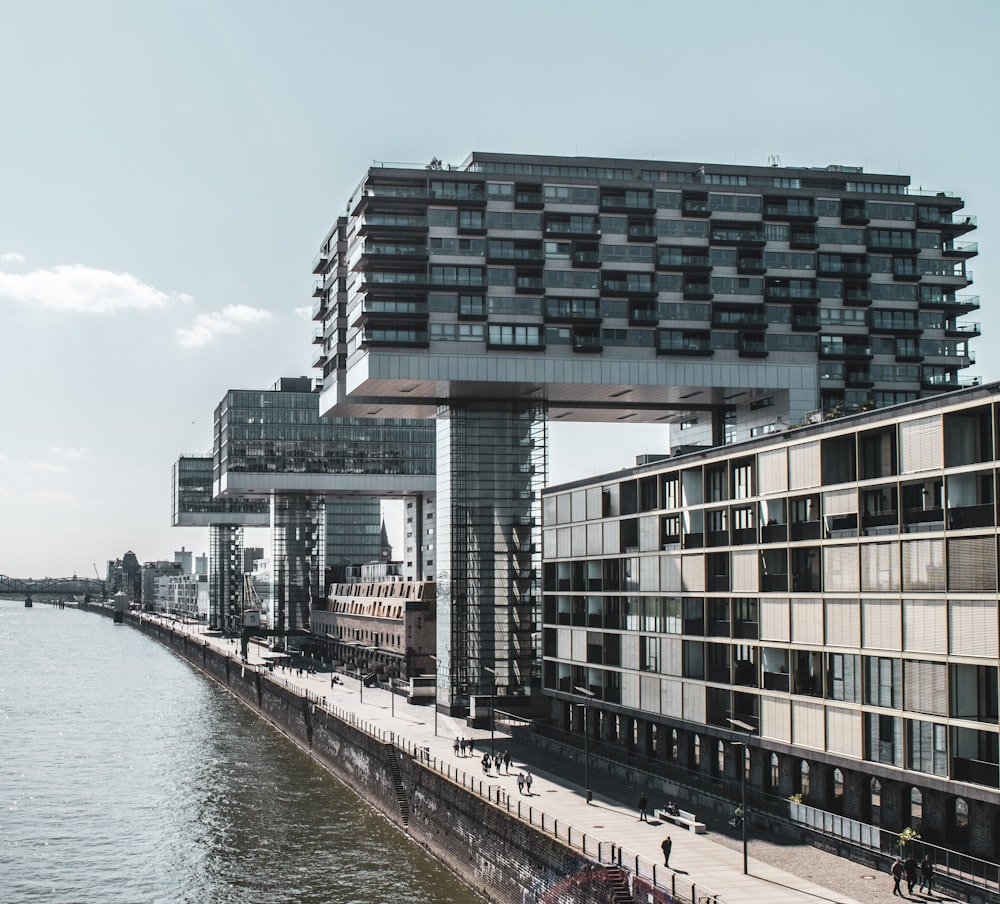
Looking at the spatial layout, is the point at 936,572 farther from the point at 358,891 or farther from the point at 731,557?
the point at 358,891

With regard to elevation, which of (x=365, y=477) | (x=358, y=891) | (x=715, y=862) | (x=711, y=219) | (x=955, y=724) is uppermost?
(x=711, y=219)

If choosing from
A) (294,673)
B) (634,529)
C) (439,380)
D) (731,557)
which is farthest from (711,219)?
(294,673)

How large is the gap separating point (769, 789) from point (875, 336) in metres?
52.0

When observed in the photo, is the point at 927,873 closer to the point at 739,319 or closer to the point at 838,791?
the point at 838,791

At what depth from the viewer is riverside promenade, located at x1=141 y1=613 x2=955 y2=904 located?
141 ft

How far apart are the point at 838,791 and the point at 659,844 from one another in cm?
789

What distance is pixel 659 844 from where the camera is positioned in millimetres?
50000

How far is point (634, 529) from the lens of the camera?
232 feet

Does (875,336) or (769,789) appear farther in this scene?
(875,336)

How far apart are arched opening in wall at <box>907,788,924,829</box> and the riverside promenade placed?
2658 mm

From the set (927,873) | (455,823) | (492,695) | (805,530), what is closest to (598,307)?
(492,695)

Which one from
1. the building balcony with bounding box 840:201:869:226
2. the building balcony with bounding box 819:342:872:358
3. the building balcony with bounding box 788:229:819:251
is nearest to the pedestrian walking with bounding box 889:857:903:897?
the building balcony with bounding box 819:342:872:358

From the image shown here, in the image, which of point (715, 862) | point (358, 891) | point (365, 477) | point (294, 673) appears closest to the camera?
point (715, 862)

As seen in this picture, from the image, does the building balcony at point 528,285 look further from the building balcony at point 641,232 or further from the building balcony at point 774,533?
the building balcony at point 774,533
